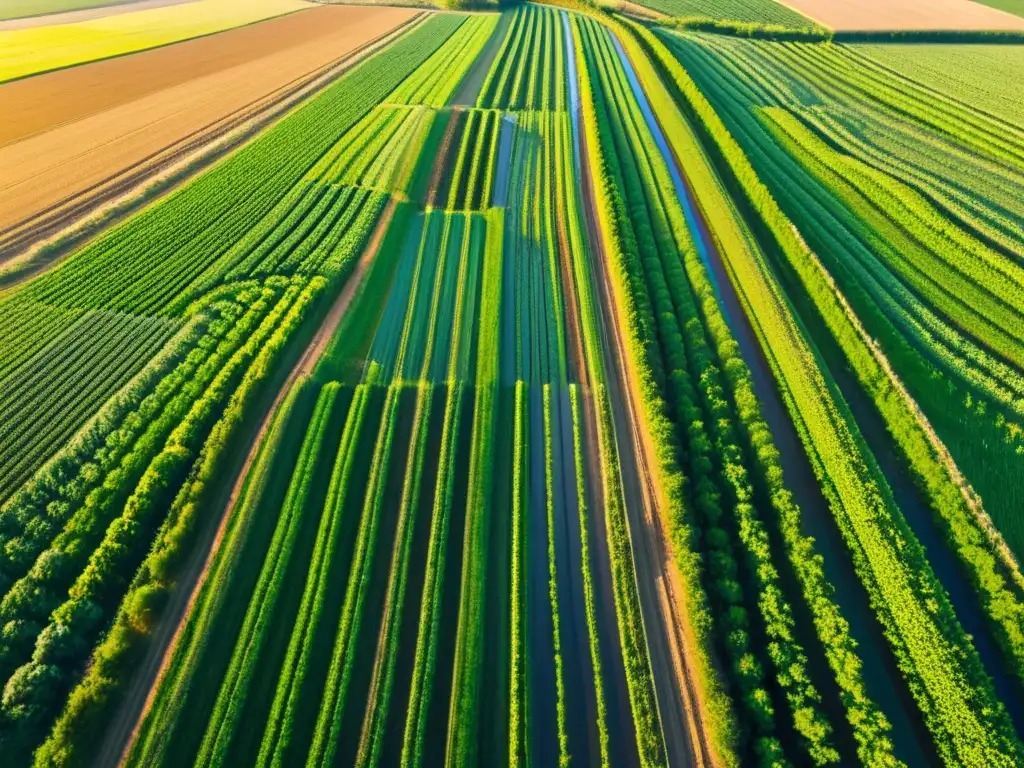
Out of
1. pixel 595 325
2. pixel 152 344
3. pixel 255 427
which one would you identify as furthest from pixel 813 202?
pixel 152 344

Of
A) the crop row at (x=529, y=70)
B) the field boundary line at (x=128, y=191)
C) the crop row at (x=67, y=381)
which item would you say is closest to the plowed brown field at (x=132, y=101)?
the field boundary line at (x=128, y=191)

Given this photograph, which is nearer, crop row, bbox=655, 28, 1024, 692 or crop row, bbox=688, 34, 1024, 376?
crop row, bbox=655, 28, 1024, 692

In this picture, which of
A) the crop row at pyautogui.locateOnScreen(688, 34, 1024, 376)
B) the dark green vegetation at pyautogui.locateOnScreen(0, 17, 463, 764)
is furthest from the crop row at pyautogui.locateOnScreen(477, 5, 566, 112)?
the crop row at pyautogui.locateOnScreen(688, 34, 1024, 376)

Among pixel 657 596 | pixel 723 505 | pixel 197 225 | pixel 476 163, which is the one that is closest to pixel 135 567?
pixel 657 596

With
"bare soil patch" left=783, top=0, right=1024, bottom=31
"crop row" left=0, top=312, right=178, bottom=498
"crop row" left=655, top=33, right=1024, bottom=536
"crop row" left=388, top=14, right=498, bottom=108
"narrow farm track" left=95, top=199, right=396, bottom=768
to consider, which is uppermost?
"bare soil patch" left=783, top=0, right=1024, bottom=31

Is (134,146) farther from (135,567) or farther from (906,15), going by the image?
(906,15)

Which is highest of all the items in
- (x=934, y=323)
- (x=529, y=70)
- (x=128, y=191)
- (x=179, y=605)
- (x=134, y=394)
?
(x=529, y=70)

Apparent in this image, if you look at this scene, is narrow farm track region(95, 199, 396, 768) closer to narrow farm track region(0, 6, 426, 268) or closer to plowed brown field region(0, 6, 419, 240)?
narrow farm track region(0, 6, 426, 268)
